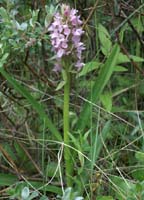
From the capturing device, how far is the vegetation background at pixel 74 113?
4.61ft

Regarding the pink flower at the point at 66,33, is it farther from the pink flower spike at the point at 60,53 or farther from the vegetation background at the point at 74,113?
the vegetation background at the point at 74,113

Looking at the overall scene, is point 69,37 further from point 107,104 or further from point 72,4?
point 72,4

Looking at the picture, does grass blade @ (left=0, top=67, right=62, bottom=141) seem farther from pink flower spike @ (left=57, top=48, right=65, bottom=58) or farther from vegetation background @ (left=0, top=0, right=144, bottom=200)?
pink flower spike @ (left=57, top=48, right=65, bottom=58)

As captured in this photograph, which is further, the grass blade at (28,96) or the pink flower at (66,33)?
the grass blade at (28,96)

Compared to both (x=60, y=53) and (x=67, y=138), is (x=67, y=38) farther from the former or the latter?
(x=67, y=138)

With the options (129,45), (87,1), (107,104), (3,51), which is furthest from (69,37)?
(129,45)

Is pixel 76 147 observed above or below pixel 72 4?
below

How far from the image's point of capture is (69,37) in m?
1.28

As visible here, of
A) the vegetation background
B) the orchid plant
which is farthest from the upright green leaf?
the orchid plant

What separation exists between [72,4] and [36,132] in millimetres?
463

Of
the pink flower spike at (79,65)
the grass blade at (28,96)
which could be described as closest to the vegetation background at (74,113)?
the grass blade at (28,96)

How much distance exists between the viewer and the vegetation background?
1.41m

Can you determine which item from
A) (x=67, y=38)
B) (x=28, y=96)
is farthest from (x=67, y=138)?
(x=67, y=38)

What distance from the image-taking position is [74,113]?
1.72 m
